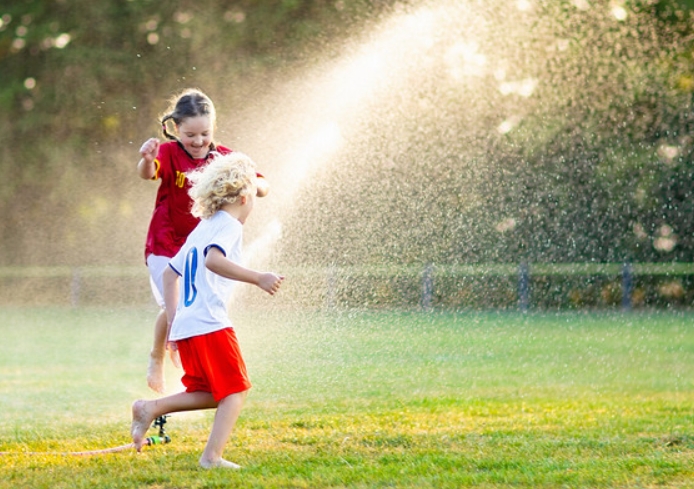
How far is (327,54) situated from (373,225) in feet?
17.1

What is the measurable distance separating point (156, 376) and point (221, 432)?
1.26m

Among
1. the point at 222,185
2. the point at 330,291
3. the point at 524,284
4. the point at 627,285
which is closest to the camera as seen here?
the point at 222,185

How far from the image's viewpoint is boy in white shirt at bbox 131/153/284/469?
4.52 meters

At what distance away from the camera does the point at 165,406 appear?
15.4 ft

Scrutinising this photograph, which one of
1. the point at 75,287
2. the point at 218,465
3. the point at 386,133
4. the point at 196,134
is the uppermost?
the point at 386,133

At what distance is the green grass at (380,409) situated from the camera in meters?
4.45

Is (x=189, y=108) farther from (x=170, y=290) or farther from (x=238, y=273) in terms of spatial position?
(x=238, y=273)

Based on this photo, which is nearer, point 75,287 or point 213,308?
point 213,308

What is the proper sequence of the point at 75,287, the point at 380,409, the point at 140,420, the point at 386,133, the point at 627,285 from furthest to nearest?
the point at 75,287, the point at 627,285, the point at 386,133, the point at 380,409, the point at 140,420

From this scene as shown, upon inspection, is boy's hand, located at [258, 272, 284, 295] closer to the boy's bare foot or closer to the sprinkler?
the boy's bare foot

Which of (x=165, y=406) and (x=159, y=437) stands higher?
(x=165, y=406)

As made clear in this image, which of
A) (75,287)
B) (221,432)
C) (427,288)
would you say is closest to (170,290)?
(221,432)

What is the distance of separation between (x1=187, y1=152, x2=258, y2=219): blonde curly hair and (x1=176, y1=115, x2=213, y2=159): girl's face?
697 mm

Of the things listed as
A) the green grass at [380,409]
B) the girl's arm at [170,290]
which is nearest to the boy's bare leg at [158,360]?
the green grass at [380,409]
